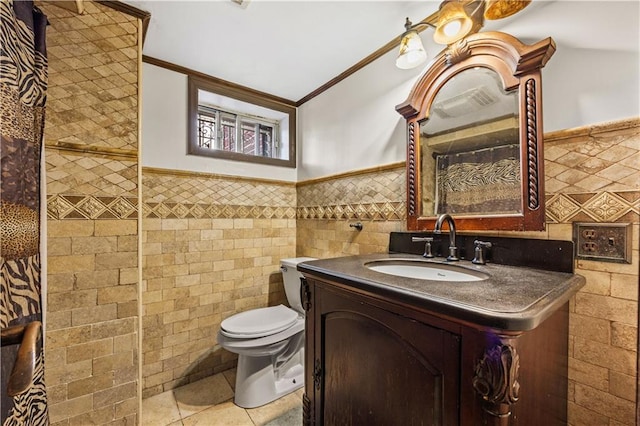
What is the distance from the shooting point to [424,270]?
1.18 meters

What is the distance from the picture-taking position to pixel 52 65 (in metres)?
1.11

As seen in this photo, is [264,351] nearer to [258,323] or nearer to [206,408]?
[258,323]

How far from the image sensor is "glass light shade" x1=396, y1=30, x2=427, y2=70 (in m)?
1.25

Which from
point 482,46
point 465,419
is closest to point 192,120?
point 482,46

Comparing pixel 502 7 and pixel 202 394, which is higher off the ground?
pixel 502 7

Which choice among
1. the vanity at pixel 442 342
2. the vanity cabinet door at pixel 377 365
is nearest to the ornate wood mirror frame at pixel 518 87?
the vanity at pixel 442 342

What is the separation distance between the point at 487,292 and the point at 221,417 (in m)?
1.60

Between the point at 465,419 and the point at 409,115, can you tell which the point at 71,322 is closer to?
the point at 465,419

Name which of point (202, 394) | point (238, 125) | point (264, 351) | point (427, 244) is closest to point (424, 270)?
point (427, 244)

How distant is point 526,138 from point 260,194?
171 cm

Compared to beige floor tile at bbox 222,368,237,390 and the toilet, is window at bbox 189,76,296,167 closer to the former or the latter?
the toilet

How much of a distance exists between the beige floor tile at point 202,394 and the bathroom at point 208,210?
8 cm

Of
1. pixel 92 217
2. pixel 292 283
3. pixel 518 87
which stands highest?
pixel 518 87

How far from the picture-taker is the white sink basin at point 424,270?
103 cm
